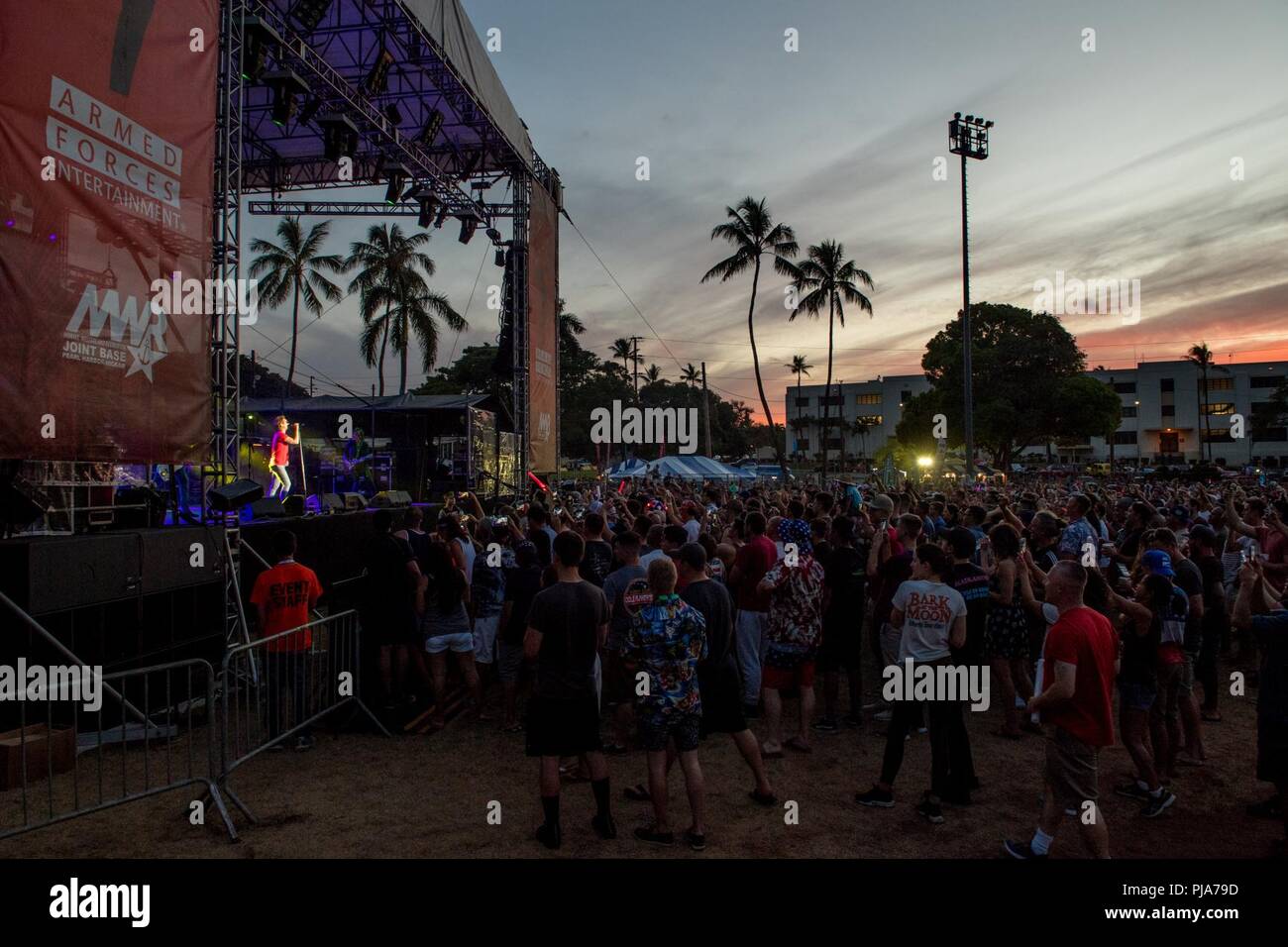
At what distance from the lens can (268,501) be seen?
367 inches

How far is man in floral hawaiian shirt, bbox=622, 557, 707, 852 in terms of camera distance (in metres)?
4.18

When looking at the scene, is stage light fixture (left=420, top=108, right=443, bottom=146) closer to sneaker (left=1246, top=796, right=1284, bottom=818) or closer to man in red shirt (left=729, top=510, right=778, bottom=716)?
man in red shirt (left=729, top=510, right=778, bottom=716)

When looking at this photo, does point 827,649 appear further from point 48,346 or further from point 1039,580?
point 48,346

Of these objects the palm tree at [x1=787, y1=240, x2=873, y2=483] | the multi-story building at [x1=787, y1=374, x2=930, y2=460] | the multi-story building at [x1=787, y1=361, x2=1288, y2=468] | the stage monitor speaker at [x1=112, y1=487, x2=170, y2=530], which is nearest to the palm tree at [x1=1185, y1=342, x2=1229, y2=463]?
the multi-story building at [x1=787, y1=361, x2=1288, y2=468]

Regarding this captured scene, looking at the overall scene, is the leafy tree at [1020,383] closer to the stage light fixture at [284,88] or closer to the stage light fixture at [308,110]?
the stage light fixture at [308,110]

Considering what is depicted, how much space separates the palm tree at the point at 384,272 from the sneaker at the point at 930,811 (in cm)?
3146

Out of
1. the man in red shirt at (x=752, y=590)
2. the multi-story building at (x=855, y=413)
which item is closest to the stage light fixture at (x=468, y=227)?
the man in red shirt at (x=752, y=590)

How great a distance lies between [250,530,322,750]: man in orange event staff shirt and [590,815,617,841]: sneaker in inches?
111

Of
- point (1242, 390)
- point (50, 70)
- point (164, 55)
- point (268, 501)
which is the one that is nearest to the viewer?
point (50, 70)

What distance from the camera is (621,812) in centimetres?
477
